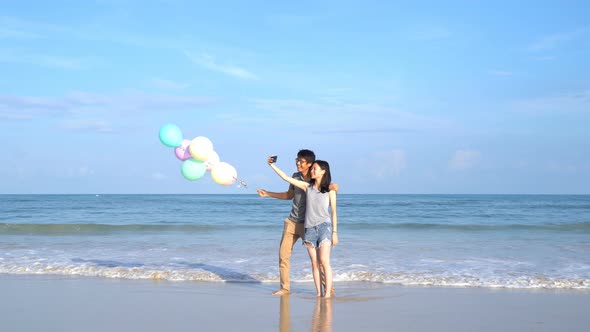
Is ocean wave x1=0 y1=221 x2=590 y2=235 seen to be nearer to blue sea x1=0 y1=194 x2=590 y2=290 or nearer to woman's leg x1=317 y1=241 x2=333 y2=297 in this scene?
blue sea x1=0 y1=194 x2=590 y2=290

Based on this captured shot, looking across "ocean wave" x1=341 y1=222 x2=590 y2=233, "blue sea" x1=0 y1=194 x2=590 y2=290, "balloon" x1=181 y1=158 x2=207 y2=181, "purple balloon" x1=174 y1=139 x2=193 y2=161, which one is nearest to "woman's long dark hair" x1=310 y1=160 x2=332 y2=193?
"balloon" x1=181 y1=158 x2=207 y2=181

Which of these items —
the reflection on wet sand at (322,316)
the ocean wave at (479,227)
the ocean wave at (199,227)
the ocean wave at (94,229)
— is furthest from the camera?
the ocean wave at (479,227)

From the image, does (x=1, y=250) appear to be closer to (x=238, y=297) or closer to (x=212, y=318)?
(x=238, y=297)

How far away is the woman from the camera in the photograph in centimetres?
650

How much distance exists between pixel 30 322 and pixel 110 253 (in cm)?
614

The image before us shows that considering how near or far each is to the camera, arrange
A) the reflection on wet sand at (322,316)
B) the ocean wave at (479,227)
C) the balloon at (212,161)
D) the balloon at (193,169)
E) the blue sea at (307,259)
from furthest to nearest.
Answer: the ocean wave at (479,227) → the blue sea at (307,259) → the balloon at (212,161) → the balloon at (193,169) → the reflection on wet sand at (322,316)

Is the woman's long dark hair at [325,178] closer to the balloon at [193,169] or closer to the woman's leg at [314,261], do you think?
the woman's leg at [314,261]

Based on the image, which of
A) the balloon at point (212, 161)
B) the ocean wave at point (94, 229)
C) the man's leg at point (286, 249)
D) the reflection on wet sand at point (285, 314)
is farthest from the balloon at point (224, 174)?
the ocean wave at point (94, 229)

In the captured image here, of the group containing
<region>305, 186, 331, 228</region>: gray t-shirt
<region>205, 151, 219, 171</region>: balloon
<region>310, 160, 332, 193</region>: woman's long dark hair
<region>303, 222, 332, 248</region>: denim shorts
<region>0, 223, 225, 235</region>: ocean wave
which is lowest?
<region>0, 223, 225, 235</region>: ocean wave

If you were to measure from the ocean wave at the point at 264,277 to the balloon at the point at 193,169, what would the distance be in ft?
7.37

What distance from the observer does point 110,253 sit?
11.7 metres

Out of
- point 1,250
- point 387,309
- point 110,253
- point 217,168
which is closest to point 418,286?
point 387,309

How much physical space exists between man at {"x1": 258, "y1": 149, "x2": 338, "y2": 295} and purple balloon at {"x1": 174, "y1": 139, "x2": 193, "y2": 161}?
109 centimetres

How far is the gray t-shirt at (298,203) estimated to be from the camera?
22.2ft
